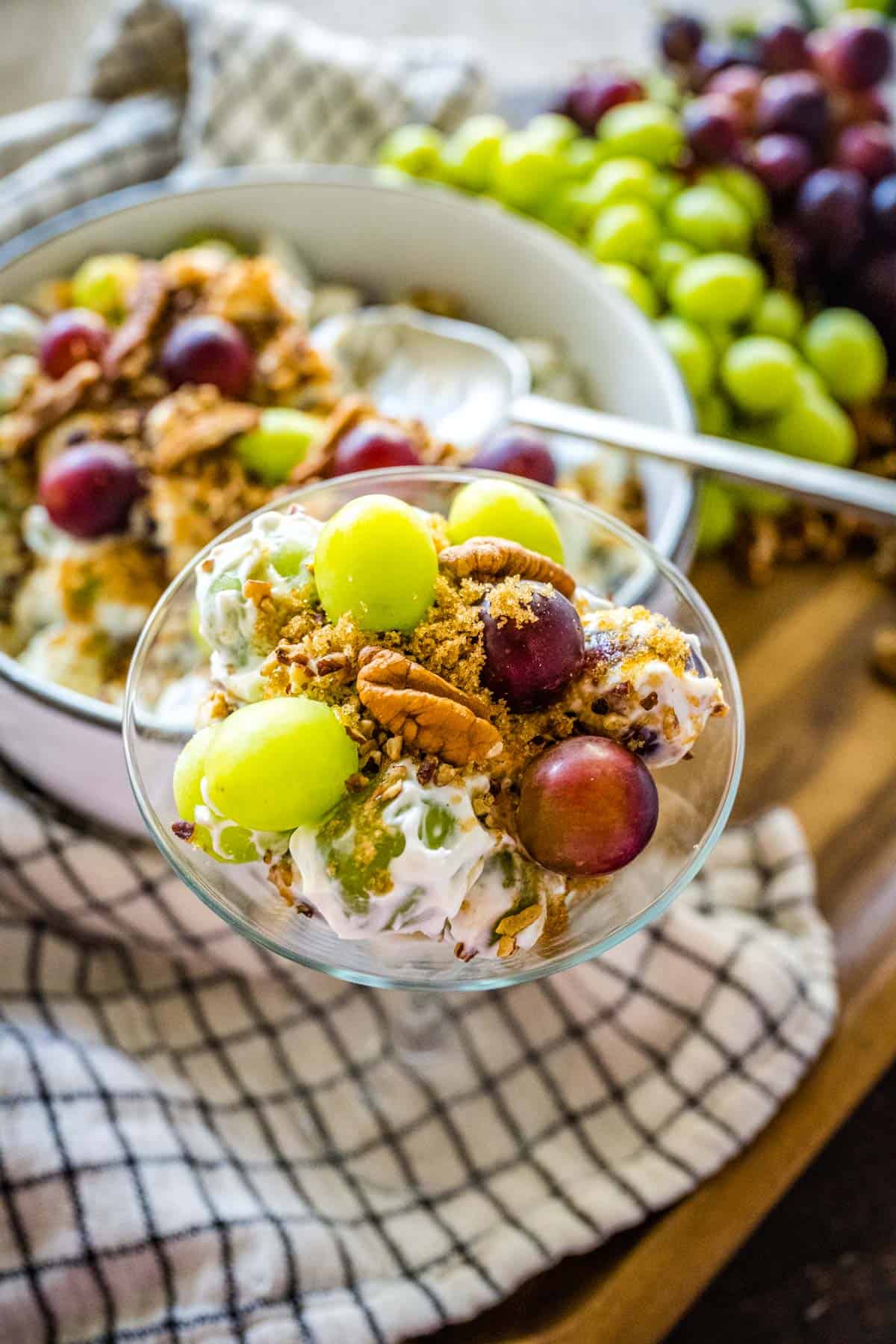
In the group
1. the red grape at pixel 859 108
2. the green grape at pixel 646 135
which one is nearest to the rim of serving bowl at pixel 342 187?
the green grape at pixel 646 135

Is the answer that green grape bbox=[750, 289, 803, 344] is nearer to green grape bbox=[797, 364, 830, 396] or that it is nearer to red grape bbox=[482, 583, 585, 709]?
green grape bbox=[797, 364, 830, 396]

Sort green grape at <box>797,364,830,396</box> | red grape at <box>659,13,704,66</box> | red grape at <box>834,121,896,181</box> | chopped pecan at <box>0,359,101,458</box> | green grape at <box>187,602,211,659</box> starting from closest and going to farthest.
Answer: green grape at <box>187,602,211,659</box>, chopped pecan at <box>0,359,101,458</box>, green grape at <box>797,364,830,396</box>, red grape at <box>834,121,896,181</box>, red grape at <box>659,13,704,66</box>

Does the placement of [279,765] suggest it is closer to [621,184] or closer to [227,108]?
[621,184]

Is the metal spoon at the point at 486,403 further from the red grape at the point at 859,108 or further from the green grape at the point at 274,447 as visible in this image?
the red grape at the point at 859,108

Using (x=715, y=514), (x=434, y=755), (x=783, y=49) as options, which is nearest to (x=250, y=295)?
(x=715, y=514)

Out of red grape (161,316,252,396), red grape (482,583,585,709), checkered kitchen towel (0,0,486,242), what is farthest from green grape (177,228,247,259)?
red grape (482,583,585,709)
